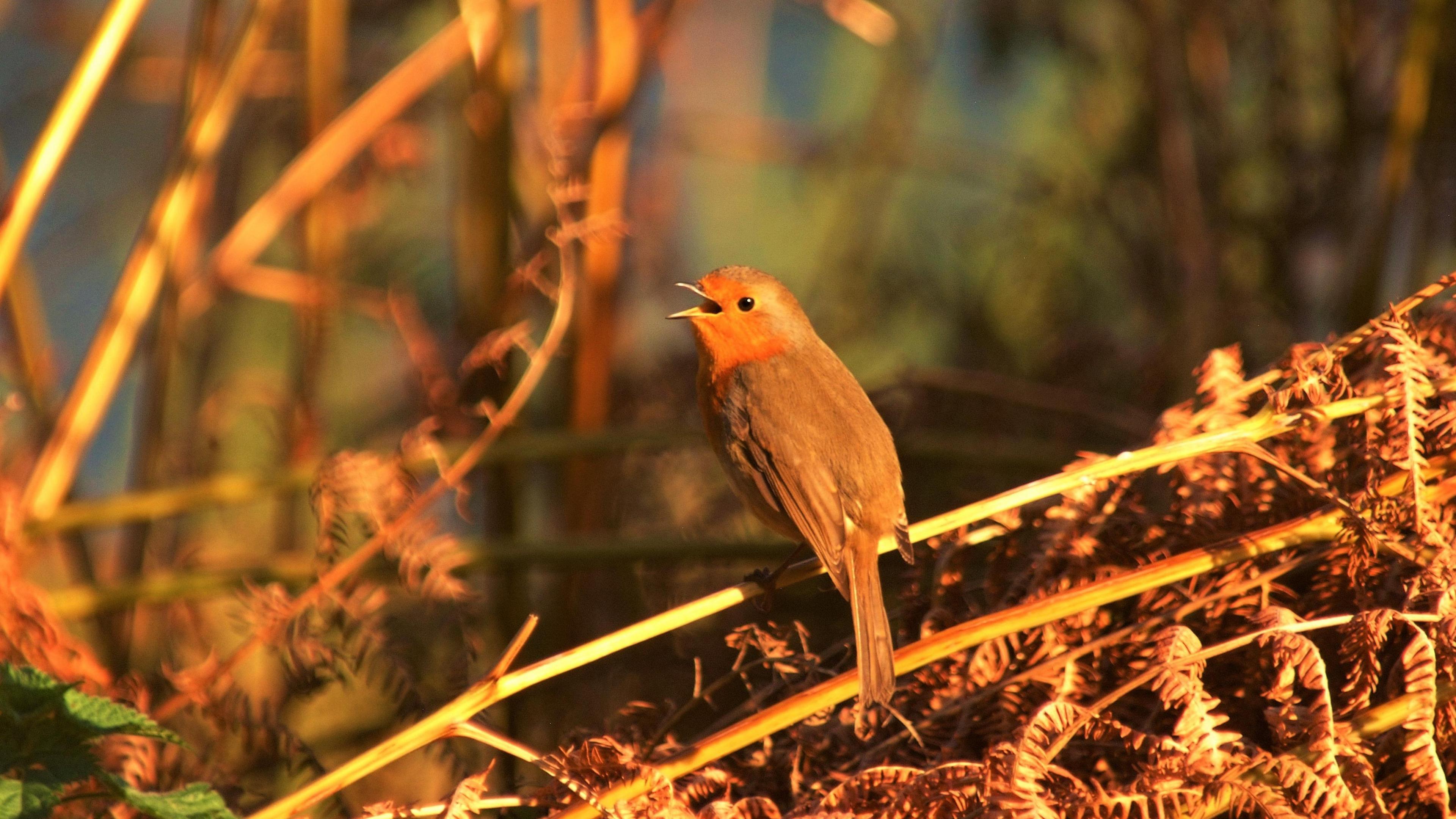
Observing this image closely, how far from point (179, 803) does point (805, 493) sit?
44.2 inches

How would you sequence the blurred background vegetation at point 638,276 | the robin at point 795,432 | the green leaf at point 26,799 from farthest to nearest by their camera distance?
1. the blurred background vegetation at point 638,276
2. the robin at point 795,432
3. the green leaf at point 26,799

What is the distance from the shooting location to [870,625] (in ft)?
5.46

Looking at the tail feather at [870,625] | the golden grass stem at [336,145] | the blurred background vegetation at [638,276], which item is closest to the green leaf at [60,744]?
the blurred background vegetation at [638,276]

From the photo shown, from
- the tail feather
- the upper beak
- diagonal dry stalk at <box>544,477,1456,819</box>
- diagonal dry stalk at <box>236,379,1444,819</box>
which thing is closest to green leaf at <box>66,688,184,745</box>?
diagonal dry stalk at <box>236,379,1444,819</box>

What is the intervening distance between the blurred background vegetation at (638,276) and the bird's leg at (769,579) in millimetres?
57

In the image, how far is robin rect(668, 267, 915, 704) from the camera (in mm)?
1995

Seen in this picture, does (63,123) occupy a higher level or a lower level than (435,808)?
higher

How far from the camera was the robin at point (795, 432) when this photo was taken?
2.00 meters

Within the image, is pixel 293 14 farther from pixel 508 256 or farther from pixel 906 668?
pixel 906 668

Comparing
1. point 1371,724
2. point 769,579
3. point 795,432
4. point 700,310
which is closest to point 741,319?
point 700,310

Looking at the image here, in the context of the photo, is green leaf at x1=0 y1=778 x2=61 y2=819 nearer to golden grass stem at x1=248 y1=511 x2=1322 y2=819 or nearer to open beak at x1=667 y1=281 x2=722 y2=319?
golden grass stem at x1=248 y1=511 x2=1322 y2=819

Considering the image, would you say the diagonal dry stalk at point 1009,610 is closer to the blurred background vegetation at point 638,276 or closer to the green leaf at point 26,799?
the green leaf at point 26,799

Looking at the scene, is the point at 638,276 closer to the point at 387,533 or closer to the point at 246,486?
the point at 246,486

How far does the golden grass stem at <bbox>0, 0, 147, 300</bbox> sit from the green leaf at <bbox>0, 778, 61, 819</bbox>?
39.5 inches
